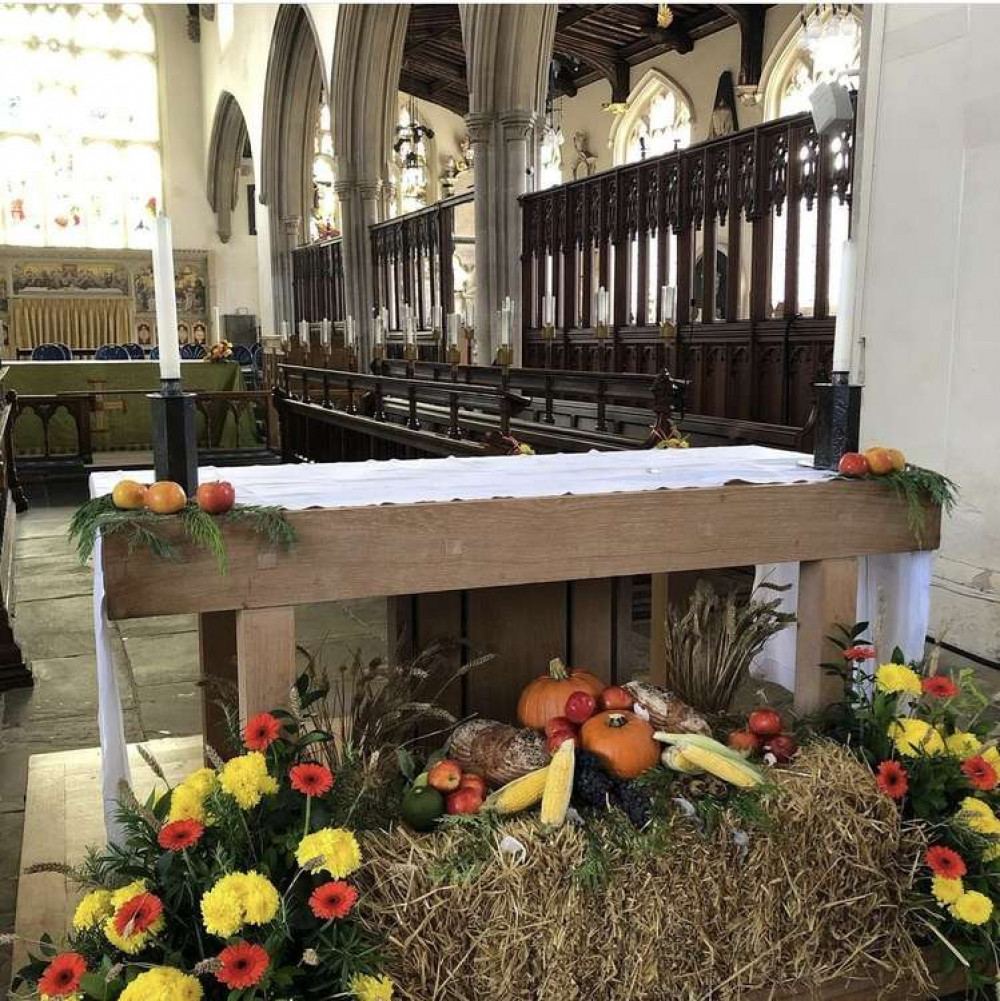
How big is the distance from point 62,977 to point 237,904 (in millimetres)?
259

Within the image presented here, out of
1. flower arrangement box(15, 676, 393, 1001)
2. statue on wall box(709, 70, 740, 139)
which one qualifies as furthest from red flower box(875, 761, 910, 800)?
statue on wall box(709, 70, 740, 139)

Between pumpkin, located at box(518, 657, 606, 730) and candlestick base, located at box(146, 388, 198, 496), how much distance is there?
806mm

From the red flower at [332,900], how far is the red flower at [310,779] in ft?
0.52

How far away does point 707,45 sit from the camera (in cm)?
1592

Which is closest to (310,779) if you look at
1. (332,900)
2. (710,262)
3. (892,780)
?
(332,900)

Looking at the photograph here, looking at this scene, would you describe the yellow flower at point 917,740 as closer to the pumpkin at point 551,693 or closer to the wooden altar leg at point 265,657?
the pumpkin at point 551,693

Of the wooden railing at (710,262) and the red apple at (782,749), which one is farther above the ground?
→ the wooden railing at (710,262)

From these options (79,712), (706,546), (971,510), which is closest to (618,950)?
(706,546)

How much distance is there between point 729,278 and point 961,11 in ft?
13.9

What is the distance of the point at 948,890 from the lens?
1.86 metres

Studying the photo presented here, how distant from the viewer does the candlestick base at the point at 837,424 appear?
7.54 ft

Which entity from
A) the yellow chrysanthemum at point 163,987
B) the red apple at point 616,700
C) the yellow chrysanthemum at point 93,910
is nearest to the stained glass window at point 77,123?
the red apple at point 616,700

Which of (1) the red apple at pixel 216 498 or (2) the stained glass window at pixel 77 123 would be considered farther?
(2) the stained glass window at pixel 77 123

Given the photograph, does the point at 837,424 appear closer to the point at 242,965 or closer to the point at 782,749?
the point at 782,749
